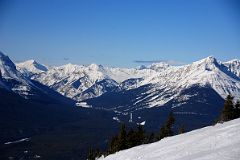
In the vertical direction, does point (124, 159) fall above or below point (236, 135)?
below

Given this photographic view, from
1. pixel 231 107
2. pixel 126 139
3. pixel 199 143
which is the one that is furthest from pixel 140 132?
pixel 199 143

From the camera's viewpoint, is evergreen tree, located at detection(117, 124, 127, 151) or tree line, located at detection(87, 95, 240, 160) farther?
evergreen tree, located at detection(117, 124, 127, 151)

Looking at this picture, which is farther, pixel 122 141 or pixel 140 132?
pixel 140 132

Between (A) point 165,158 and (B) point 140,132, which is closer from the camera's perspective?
(A) point 165,158

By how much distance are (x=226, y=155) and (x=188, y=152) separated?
10.4 m

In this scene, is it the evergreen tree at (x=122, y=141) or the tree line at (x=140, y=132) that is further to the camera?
the evergreen tree at (x=122, y=141)

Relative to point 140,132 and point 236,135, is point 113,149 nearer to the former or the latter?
point 140,132

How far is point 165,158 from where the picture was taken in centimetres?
4506

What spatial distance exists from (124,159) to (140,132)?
47.7m

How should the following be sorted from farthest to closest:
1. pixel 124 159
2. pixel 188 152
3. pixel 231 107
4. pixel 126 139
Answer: pixel 126 139 < pixel 231 107 < pixel 124 159 < pixel 188 152

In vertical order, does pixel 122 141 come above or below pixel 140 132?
below

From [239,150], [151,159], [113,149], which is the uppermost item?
[239,150]

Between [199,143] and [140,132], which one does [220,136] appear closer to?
[199,143]

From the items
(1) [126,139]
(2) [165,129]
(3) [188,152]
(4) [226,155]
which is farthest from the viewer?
(2) [165,129]
